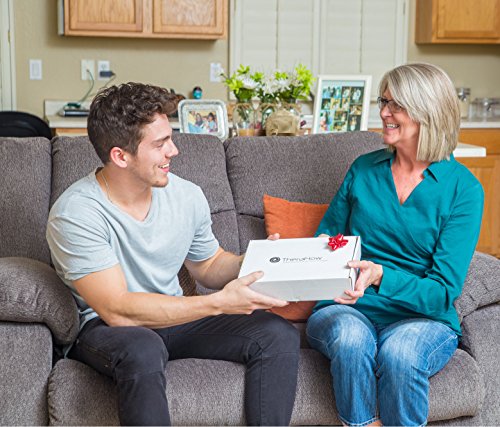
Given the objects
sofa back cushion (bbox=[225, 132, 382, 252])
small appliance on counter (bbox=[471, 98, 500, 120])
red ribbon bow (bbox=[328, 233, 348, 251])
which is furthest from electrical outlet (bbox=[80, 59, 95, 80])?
red ribbon bow (bbox=[328, 233, 348, 251])

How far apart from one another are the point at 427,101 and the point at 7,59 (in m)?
3.72

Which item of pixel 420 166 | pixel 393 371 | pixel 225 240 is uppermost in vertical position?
pixel 420 166

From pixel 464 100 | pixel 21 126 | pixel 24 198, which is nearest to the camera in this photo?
pixel 24 198

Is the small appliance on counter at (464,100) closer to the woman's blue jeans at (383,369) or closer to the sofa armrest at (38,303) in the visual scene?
the woman's blue jeans at (383,369)

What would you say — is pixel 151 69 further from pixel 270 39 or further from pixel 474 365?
pixel 474 365

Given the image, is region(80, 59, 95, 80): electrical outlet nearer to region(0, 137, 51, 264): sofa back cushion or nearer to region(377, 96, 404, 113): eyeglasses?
region(0, 137, 51, 264): sofa back cushion

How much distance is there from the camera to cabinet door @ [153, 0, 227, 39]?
511 centimetres

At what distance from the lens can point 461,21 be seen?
218 inches

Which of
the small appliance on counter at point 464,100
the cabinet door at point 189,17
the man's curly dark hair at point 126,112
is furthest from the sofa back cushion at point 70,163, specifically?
the small appliance on counter at point 464,100

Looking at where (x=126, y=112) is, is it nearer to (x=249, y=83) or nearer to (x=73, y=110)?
(x=249, y=83)

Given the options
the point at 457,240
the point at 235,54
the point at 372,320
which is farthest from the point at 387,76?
the point at 235,54

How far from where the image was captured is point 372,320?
7.55ft

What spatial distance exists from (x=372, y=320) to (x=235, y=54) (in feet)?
11.7

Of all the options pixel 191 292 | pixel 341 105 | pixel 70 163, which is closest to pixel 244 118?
pixel 341 105
